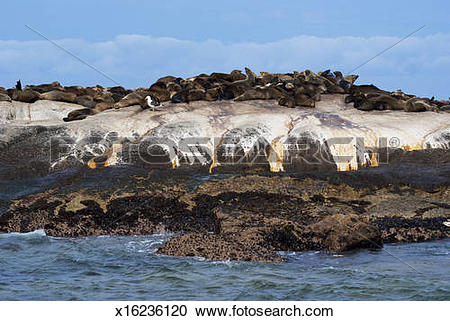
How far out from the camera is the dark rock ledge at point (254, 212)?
12062 mm

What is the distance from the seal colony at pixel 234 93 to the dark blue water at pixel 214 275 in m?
8.42

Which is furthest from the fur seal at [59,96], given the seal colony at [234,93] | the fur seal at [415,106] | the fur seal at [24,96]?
the fur seal at [415,106]

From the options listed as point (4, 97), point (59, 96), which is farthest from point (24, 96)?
point (59, 96)

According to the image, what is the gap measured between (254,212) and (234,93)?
8243 millimetres

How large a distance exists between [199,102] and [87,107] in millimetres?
4601

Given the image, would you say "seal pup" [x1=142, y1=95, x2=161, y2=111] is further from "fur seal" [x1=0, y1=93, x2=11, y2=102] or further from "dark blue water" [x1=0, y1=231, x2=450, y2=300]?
"dark blue water" [x1=0, y1=231, x2=450, y2=300]

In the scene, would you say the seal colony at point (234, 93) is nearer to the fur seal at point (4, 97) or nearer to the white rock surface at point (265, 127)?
the fur seal at point (4, 97)

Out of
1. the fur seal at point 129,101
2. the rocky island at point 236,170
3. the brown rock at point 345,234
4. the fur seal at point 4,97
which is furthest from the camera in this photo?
the fur seal at point 4,97

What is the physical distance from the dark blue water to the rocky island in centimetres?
64

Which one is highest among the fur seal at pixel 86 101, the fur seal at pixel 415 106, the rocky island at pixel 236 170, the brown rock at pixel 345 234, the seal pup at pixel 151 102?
the fur seal at pixel 86 101

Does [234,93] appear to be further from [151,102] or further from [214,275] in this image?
[214,275]

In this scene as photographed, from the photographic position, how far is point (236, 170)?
16219 mm

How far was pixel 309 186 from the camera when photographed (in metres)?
15.2
